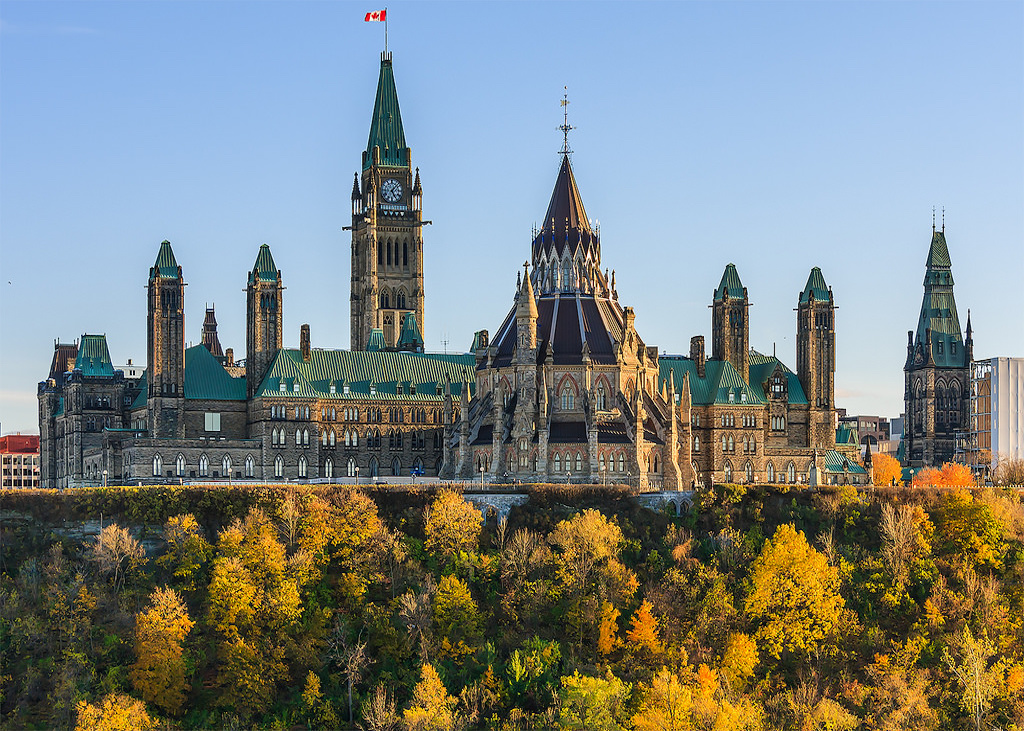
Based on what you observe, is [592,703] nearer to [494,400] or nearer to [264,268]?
[494,400]

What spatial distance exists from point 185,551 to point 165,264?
2221 inches

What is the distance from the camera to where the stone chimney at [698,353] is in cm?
17038

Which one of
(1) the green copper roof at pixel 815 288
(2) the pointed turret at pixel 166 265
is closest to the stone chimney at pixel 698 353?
(1) the green copper roof at pixel 815 288

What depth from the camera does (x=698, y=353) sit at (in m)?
171

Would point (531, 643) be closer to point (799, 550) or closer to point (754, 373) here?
point (799, 550)

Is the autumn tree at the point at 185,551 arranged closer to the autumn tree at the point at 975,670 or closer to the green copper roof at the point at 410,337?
the autumn tree at the point at 975,670

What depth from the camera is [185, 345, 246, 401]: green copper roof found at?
16425 cm

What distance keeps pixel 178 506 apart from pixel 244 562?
10.7m

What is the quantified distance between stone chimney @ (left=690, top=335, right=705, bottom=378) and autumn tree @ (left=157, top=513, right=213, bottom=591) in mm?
67898

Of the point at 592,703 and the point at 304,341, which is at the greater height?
the point at 304,341

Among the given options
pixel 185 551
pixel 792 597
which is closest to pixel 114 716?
pixel 185 551

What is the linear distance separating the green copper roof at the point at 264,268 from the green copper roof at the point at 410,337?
24.3m

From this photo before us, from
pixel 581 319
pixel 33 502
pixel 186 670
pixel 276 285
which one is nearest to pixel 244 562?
pixel 186 670

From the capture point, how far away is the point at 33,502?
→ 11912 centimetres
